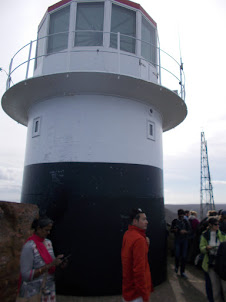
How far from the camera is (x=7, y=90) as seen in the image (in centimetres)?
725

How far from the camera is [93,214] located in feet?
20.6

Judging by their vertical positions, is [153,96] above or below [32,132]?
above

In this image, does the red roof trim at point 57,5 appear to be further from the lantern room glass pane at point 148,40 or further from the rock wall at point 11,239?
the rock wall at point 11,239

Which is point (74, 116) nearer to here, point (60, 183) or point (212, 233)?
point (60, 183)

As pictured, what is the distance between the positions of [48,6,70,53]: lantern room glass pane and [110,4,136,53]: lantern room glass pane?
136 cm

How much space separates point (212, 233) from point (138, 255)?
8.05 ft

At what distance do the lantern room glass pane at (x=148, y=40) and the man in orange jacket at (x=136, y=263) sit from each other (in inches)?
218

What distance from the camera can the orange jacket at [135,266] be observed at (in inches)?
127

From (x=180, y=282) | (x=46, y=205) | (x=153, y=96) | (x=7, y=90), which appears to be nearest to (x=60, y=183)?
(x=46, y=205)

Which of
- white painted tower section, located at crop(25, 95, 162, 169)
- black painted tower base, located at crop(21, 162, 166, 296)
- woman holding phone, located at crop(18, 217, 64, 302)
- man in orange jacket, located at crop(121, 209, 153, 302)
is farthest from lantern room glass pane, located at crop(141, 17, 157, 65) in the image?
woman holding phone, located at crop(18, 217, 64, 302)

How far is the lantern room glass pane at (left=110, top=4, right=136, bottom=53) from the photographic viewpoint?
722cm

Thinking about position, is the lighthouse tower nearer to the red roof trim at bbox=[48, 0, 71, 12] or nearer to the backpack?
the red roof trim at bbox=[48, 0, 71, 12]

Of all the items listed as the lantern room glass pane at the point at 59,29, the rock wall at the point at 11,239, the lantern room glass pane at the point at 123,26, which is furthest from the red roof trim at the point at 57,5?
the rock wall at the point at 11,239

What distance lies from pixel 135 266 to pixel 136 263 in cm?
4
